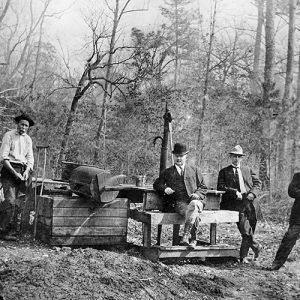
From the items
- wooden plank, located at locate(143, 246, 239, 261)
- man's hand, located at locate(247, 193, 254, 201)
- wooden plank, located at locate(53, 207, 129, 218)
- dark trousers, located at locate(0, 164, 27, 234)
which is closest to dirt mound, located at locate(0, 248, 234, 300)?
wooden plank, located at locate(143, 246, 239, 261)

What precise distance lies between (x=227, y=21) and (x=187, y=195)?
19.8 m

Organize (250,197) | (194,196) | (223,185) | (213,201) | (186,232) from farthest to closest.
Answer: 1. (223,185)
2. (213,201)
3. (250,197)
4. (194,196)
5. (186,232)

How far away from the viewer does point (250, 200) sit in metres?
8.20

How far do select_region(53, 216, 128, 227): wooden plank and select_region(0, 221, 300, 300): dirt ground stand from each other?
42cm

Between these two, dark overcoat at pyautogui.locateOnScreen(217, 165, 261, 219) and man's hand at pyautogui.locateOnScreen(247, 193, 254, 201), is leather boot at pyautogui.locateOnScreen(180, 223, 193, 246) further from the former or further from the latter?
man's hand at pyautogui.locateOnScreen(247, 193, 254, 201)

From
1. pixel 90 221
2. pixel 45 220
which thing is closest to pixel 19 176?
pixel 45 220

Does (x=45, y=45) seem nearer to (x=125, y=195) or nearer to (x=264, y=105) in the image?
(x=264, y=105)

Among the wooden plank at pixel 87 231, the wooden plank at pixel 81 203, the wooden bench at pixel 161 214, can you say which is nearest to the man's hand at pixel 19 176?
the wooden plank at pixel 81 203

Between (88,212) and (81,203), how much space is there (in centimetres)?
20

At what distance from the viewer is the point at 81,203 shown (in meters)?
7.53

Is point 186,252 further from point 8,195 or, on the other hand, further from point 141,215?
point 8,195

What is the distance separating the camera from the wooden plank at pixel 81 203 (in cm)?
739

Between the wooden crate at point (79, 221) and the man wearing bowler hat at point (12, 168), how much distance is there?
0.45 metres

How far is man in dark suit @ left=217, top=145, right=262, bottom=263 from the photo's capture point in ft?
26.8
